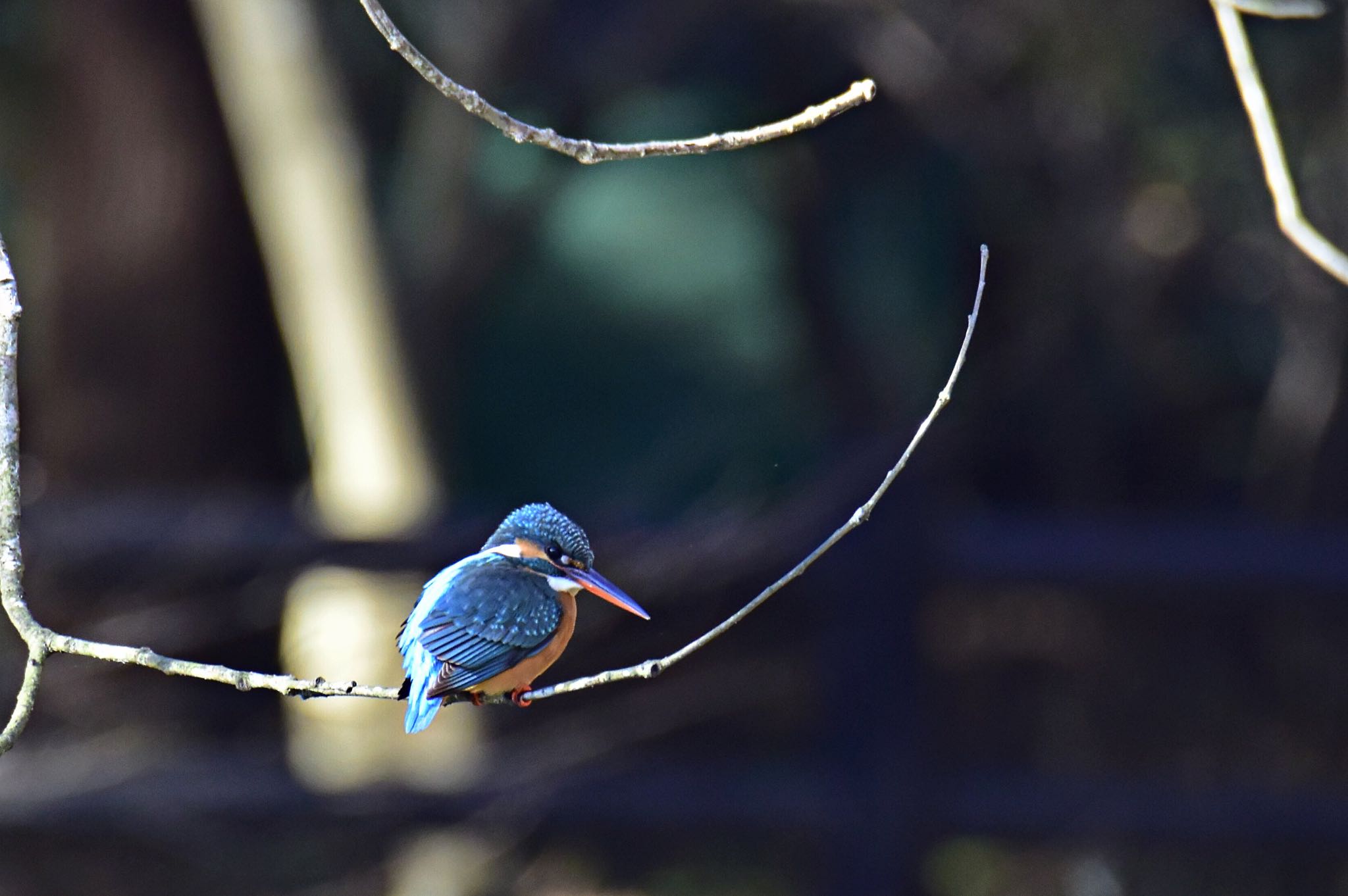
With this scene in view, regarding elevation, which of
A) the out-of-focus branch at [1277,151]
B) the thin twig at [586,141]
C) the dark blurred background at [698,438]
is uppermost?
the thin twig at [586,141]

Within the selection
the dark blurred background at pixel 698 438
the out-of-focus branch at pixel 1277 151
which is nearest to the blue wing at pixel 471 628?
the out-of-focus branch at pixel 1277 151

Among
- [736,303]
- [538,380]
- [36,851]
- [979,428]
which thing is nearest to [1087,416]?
[979,428]

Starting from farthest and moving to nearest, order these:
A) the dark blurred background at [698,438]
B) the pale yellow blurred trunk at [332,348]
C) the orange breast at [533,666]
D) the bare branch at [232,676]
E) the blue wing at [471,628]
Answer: the pale yellow blurred trunk at [332,348] → the dark blurred background at [698,438] → the orange breast at [533,666] → the blue wing at [471,628] → the bare branch at [232,676]

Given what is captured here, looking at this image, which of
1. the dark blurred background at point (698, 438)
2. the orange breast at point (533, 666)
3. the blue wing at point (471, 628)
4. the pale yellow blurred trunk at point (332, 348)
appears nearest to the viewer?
the blue wing at point (471, 628)

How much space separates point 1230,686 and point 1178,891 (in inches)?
28.9

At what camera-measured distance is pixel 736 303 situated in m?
6.14

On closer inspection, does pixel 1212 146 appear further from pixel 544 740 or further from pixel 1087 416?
pixel 544 740

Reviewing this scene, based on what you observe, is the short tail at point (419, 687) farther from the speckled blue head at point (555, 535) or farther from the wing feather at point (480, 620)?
the speckled blue head at point (555, 535)

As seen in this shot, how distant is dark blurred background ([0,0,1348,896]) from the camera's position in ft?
12.8

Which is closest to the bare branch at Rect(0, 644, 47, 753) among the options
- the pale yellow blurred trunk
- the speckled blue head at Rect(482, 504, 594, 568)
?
the speckled blue head at Rect(482, 504, 594, 568)

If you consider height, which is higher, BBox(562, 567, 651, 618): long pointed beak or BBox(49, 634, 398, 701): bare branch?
BBox(49, 634, 398, 701): bare branch

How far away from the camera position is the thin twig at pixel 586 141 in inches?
45.1

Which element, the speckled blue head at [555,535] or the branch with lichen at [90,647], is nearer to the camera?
the branch with lichen at [90,647]

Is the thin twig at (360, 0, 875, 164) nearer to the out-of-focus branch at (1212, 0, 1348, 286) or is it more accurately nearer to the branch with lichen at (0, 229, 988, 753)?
the branch with lichen at (0, 229, 988, 753)
